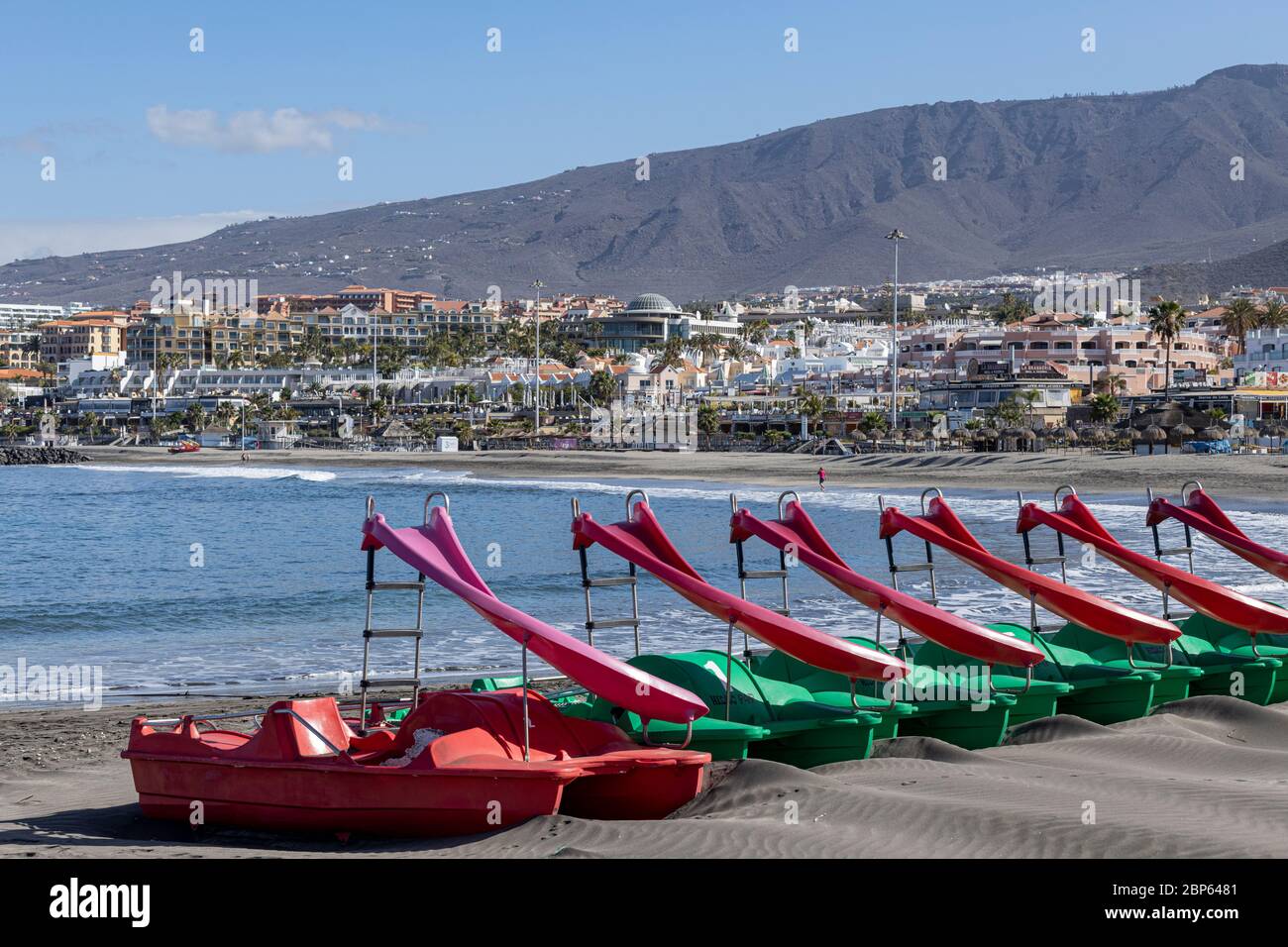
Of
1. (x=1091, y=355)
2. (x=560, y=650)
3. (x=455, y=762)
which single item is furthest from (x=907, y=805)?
(x=1091, y=355)

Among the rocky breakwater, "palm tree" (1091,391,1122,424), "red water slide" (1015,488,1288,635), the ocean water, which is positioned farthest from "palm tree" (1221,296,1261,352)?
"red water slide" (1015,488,1288,635)

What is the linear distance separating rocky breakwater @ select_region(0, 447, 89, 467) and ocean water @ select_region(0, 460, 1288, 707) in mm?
51057

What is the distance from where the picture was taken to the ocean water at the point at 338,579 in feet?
70.4

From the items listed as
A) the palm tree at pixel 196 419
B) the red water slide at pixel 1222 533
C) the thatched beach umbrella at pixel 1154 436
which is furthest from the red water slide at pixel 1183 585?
the palm tree at pixel 196 419

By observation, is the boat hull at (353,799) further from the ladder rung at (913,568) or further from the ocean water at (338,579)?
the ocean water at (338,579)

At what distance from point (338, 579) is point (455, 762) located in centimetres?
2374

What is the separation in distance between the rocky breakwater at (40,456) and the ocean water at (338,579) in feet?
168

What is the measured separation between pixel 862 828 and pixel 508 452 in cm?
9606

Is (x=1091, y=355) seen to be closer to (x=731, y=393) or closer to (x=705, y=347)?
(x=731, y=393)

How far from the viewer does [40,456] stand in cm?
11688

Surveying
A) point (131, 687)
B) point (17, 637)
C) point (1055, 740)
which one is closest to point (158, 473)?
point (17, 637)

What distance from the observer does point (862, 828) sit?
9602mm
